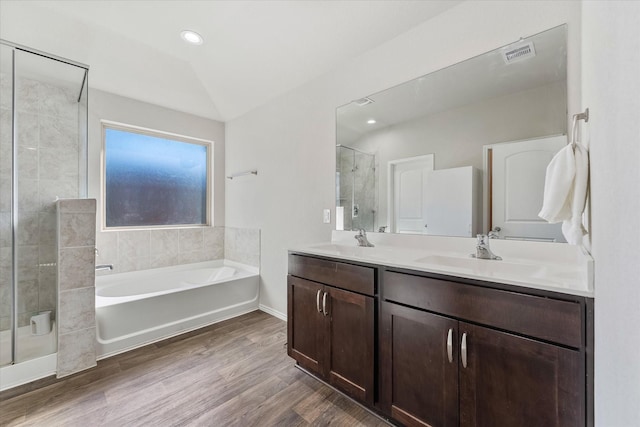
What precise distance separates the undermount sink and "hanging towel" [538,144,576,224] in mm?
291

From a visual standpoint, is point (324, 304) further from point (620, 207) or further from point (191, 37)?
point (191, 37)

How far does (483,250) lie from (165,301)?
100 inches

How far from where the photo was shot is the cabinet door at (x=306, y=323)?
5.60 feet

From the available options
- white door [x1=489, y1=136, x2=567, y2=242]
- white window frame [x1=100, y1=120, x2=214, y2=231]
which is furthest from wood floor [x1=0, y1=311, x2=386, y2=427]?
white window frame [x1=100, y1=120, x2=214, y2=231]

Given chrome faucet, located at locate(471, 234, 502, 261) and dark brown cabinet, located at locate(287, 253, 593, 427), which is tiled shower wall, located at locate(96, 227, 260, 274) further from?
chrome faucet, located at locate(471, 234, 502, 261)

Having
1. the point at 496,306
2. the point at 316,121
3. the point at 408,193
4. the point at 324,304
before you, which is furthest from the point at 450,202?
the point at 316,121

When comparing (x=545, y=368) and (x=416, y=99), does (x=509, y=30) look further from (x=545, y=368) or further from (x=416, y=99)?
(x=545, y=368)

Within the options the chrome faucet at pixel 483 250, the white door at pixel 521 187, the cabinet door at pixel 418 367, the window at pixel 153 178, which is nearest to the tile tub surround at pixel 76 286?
the window at pixel 153 178

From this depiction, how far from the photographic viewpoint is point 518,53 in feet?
4.81

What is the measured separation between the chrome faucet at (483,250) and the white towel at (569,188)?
415 mm

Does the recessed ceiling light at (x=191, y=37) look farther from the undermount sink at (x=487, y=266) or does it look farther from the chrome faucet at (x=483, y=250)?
the chrome faucet at (x=483, y=250)

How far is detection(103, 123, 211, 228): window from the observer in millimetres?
2871

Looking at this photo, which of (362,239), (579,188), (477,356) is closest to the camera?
(579,188)

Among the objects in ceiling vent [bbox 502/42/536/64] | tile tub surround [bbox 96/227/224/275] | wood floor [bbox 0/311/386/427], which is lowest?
wood floor [bbox 0/311/386/427]
